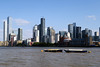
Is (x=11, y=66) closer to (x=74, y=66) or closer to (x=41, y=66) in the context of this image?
(x=41, y=66)

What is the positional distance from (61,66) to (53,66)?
2108mm

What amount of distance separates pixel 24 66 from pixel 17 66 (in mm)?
1909

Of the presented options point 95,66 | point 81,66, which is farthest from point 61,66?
point 95,66

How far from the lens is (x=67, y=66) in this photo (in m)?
50.5

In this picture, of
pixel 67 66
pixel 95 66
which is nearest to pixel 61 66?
pixel 67 66

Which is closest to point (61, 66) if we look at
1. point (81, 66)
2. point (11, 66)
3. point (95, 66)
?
point (81, 66)

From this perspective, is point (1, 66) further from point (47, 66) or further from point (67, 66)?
point (67, 66)

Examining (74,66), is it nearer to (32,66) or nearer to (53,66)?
(53,66)

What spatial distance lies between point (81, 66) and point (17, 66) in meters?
17.0

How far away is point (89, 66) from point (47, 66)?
11078mm

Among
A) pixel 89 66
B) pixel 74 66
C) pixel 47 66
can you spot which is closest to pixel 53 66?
pixel 47 66

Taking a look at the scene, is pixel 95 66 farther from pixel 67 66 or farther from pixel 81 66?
pixel 67 66

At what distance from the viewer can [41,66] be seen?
50.8 metres

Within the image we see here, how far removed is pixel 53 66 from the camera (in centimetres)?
5053
